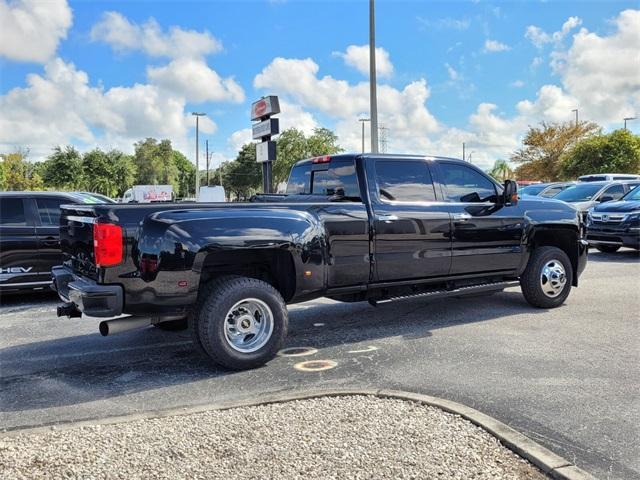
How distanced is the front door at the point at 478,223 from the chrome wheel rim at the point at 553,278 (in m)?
0.47

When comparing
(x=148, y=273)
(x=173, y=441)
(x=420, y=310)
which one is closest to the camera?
(x=173, y=441)

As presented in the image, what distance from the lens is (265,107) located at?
1425cm

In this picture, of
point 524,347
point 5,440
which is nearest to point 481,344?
point 524,347

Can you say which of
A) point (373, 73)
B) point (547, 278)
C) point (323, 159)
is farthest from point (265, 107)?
point (547, 278)

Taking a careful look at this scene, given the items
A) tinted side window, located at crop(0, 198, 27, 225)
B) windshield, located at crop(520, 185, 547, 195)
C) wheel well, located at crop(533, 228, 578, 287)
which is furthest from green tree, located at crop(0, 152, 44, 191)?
wheel well, located at crop(533, 228, 578, 287)

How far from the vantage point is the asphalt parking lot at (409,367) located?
3.71 meters

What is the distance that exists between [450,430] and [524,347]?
7.52 feet

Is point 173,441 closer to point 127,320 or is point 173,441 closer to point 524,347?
point 127,320

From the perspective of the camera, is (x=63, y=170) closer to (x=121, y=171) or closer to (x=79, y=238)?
(x=121, y=171)

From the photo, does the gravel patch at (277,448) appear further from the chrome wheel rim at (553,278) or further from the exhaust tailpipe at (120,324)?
the chrome wheel rim at (553,278)

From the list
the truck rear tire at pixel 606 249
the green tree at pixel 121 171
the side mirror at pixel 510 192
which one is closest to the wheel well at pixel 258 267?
the side mirror at pixel 510 192

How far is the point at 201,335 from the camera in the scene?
4.57 meters

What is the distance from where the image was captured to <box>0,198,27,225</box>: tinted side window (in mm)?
7621

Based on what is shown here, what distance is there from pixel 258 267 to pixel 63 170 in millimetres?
48675
